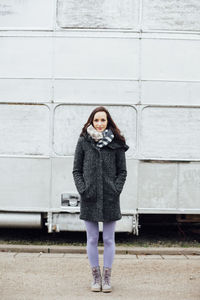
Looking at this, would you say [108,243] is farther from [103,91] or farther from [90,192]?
[103,91]

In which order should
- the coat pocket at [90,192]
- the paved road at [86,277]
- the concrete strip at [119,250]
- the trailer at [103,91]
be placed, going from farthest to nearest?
1. the trailer at [103,91]
2. the concrete strip at [119,250]
3. the paved road at [86,277]
4. the coat pocket at [90,192]

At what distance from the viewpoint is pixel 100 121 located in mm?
5148

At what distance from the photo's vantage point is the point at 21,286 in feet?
17.8

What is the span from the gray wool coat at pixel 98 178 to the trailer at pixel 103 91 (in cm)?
253

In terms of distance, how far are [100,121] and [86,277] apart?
194 centimetres

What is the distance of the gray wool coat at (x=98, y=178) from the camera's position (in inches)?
198

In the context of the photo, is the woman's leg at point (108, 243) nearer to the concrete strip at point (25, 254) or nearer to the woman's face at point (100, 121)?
the woman's face at point (100, 121)

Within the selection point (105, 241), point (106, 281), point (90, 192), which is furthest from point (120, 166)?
point (106, 281)

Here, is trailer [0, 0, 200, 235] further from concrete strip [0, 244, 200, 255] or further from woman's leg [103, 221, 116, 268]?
woman's leg [103, 221, 116, 268]

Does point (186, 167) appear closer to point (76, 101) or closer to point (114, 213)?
point (76, 101)

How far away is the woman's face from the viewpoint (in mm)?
5145

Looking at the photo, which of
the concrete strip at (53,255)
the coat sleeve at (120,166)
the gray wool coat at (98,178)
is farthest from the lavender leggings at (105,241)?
the concrete strip at (53,255)

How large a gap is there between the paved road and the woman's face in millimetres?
1717

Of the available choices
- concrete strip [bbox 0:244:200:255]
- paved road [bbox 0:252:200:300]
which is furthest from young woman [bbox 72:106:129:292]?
concrete strip [bbox 0:244:200:255]
